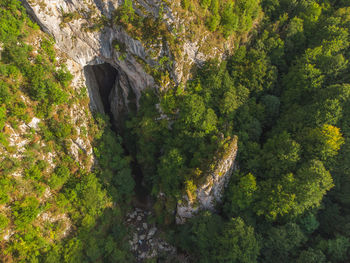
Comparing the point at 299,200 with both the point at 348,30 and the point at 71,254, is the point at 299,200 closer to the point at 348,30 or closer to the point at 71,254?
the point at 348,30

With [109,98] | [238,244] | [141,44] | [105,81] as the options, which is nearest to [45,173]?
[109,98]

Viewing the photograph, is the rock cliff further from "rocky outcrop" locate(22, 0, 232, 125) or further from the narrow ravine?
the narrow ravine

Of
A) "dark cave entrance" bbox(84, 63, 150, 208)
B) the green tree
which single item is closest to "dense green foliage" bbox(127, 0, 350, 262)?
the green tree

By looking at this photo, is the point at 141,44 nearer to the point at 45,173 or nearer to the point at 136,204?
the point at 45,173

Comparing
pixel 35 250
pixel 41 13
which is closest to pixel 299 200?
pixel 35 250

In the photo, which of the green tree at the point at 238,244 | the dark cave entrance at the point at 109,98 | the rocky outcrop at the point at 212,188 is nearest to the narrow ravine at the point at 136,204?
the dark cave entrance at the point at 109,98

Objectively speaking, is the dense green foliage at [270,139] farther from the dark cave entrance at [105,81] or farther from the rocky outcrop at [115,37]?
the dark cave entrance at [105,81]
